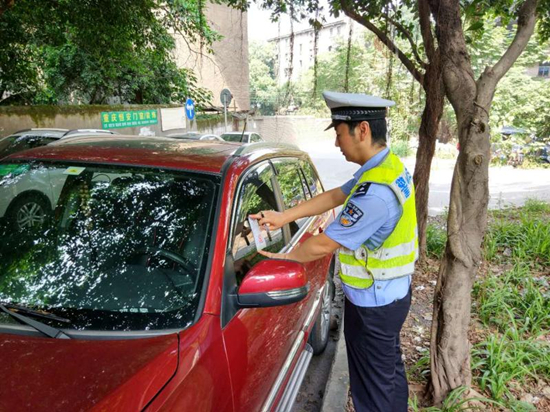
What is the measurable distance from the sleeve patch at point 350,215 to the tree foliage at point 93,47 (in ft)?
18.3

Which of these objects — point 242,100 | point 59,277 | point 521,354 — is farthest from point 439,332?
point 242,100

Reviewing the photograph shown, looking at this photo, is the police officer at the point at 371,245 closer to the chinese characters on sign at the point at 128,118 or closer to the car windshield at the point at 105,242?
the car windshield at the point at 105,242

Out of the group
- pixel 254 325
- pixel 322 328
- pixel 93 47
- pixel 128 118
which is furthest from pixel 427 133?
pixel 128 118

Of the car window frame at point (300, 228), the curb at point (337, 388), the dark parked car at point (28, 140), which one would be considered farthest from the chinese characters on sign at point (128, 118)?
the curb at point (337, 388)

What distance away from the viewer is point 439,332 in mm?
2570

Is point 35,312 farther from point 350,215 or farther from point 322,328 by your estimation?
point 322,328

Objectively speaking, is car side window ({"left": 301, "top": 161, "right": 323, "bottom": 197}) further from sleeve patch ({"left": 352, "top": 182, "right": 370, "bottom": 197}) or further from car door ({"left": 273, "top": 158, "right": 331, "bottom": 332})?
sleeve patch ({"left": 352, "top": 182, "right": 370, "bottom": 197})

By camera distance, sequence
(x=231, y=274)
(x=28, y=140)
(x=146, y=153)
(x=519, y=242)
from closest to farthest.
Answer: (x=231, y=274), (x=146, y=153), (x=519, y=242), (x=28, y=140)

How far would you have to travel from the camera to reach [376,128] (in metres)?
1.97

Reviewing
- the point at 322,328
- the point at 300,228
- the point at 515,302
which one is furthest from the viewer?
the point at 515,302

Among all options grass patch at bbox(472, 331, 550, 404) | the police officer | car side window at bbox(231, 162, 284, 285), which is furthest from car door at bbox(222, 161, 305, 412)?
grass patch at bbox(472, 331, 550, 404)

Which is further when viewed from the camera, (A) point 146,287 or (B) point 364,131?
(B) point 364,131

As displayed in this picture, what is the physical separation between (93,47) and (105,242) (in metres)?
7.26

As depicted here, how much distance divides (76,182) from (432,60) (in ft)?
12.5
